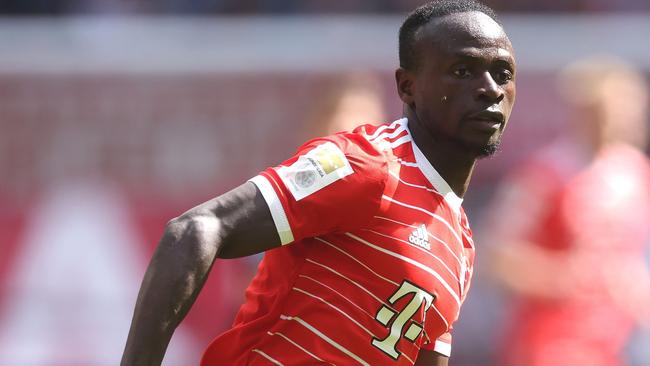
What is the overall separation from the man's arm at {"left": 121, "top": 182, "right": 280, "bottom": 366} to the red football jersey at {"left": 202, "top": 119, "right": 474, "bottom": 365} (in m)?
0.13

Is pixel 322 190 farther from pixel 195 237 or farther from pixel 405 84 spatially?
pixel 405 84

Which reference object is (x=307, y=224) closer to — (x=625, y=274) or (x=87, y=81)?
(x=625, y=274)

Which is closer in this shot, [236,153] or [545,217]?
[545,217]

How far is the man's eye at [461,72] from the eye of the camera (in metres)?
3.78

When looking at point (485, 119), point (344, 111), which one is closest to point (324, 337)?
point (485, 119)

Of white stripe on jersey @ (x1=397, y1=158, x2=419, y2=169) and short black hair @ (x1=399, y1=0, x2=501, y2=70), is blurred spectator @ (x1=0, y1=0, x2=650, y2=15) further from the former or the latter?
white stripe on jersey @ (x1=397, y1=158, x2=419, y2=169)

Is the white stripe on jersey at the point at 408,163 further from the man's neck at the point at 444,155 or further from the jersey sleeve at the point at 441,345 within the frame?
the jersey sleeve at the point at 441,345

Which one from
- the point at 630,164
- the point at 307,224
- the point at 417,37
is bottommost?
the point at 630,164

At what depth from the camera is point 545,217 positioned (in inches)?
279

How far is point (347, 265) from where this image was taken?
3.60m

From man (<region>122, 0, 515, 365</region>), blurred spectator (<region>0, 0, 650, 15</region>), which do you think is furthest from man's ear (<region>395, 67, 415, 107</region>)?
blurred spectator (<region>0, 0, 650, 15</region>)

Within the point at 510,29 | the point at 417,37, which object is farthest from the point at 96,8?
the point at 417,37

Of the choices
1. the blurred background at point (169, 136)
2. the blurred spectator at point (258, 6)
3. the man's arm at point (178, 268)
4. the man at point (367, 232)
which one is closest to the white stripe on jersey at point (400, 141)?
the man at point (367, 232)

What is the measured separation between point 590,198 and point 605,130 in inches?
16.1
